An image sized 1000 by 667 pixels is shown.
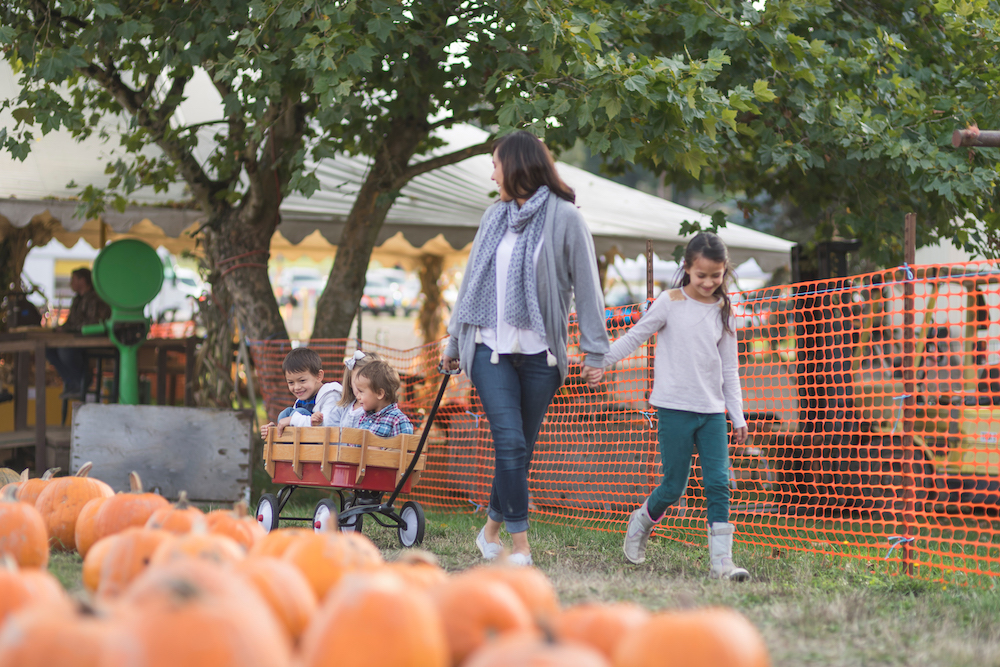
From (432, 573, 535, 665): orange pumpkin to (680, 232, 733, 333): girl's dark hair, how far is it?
93.0 inches

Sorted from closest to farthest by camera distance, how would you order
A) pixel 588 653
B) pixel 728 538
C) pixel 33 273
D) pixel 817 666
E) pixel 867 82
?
1. pixel 588 653
2. pixel 817 666
3. pixel 728 538
4. pixel 867 82
5. pixel 33 273

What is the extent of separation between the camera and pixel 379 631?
65.9 inches

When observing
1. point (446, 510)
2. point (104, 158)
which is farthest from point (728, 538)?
point (104, 158)

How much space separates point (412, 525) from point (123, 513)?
5.56ft

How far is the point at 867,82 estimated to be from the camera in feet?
23.4

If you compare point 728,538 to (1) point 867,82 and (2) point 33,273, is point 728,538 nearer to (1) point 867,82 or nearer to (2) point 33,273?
(1) point 867,82

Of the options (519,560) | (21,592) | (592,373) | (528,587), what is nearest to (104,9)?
(592,373)

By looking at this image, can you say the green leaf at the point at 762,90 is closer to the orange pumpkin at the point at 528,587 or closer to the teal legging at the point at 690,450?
the teal legging at the point at 690,450

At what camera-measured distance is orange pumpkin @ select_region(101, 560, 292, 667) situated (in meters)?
1.51

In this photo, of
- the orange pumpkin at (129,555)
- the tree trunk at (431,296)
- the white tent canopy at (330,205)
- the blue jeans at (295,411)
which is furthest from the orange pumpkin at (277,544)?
the tree trunk at (431,296)

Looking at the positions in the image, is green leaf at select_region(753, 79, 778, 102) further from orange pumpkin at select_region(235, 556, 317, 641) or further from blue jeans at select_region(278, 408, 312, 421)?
orange pumpkin at select_region(235, 556, 317, 641)

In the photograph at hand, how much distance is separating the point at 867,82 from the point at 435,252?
23.6 ft

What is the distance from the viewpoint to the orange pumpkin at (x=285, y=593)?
2025 millimetres

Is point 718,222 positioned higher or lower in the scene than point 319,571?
higher
